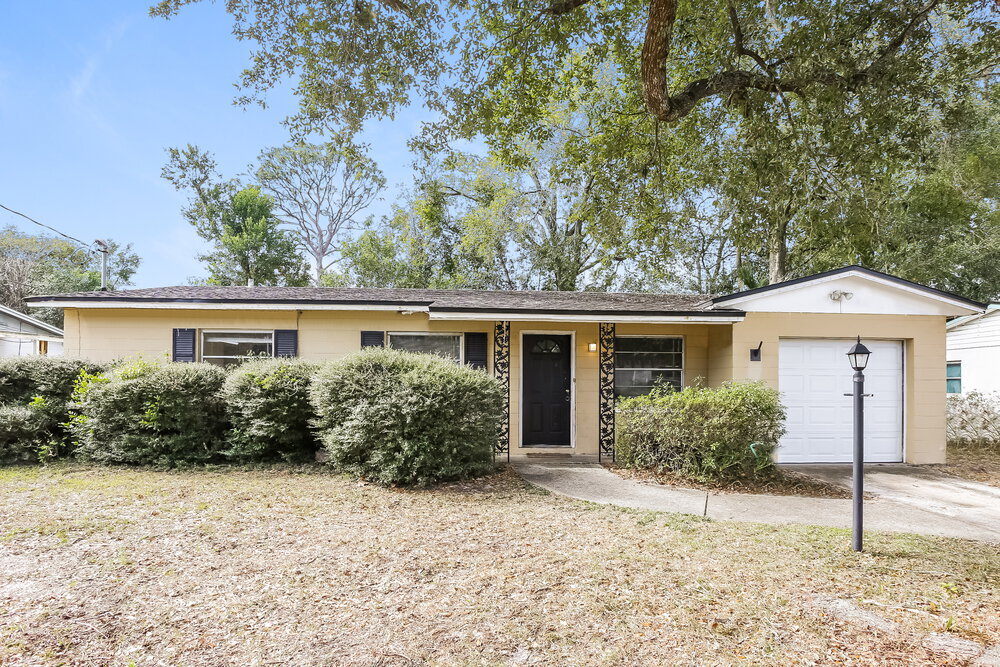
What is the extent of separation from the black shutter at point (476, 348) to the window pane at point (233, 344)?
3357 mm

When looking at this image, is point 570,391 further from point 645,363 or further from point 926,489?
point 926,489

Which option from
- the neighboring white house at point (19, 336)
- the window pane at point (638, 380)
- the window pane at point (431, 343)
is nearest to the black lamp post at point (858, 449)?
the window pane at point (638, 380)

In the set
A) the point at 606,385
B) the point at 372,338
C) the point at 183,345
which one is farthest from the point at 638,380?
the point at 183,345

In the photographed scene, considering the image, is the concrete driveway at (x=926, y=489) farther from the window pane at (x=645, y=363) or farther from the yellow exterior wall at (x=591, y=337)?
the window pane at (x=645, y=363)

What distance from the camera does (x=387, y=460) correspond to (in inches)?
244

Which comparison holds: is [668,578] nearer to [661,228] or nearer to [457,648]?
[457,648]

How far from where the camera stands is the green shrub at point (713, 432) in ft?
22.0

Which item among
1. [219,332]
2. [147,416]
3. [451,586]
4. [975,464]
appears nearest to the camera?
[451,586]

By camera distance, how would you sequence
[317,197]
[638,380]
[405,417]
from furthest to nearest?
[317,197]
[638,380]
[405,417]

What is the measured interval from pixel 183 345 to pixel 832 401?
35.0 feet

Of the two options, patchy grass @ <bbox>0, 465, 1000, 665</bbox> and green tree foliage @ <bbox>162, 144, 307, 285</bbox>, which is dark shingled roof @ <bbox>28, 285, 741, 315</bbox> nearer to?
patchy grass @ <bbox>0, 465, 1000, 665</bbox>

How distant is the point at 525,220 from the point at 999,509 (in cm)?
1609

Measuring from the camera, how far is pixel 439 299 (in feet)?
32.4

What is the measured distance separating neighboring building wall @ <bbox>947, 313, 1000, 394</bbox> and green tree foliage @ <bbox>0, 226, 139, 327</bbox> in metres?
29.8
